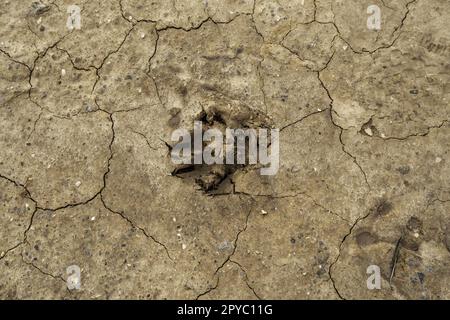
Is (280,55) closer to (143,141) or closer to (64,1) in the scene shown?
(143,141)

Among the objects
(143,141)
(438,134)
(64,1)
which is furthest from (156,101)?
(438,134)

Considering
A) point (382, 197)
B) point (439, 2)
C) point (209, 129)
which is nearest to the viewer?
point (382, 197)

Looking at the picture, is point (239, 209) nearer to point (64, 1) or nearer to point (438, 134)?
point (438, 134)

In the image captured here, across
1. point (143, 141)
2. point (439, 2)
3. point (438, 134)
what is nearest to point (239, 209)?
point (143, 141)

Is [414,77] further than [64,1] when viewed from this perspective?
No
